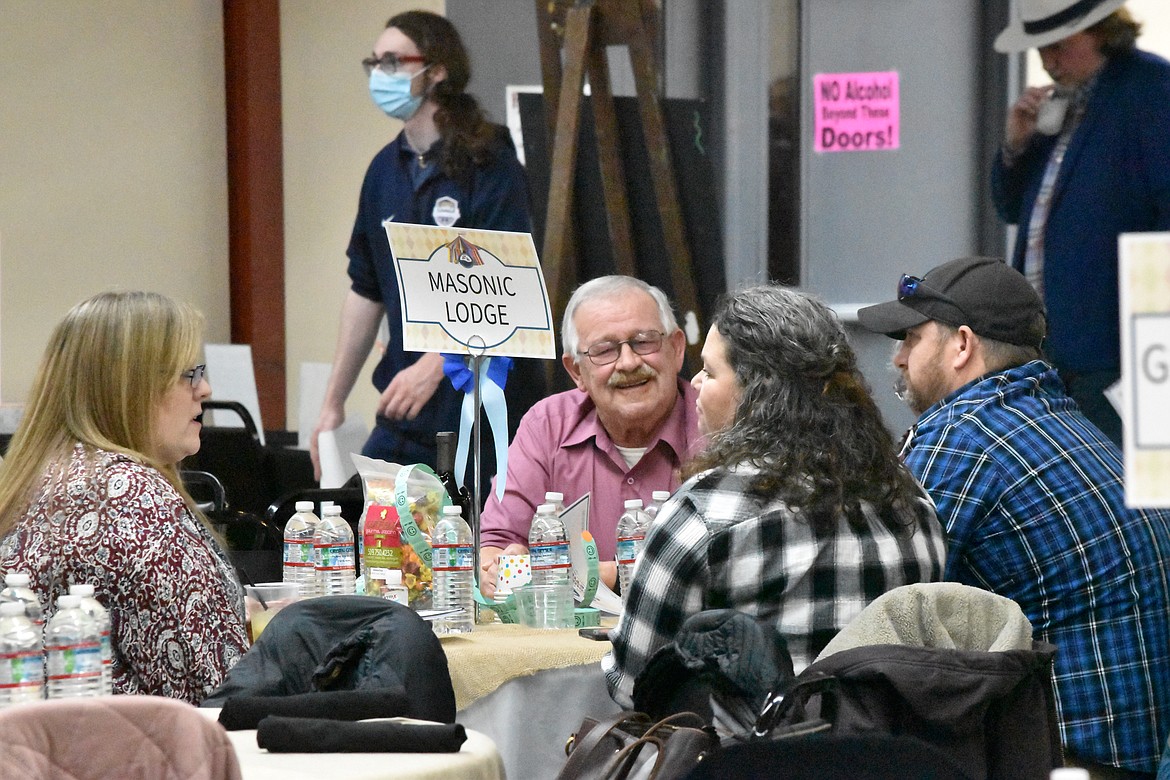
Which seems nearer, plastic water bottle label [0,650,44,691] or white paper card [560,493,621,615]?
plastic water bottle label [0,650,44,691]

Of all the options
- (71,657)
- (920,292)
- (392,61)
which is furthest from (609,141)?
(71,657)

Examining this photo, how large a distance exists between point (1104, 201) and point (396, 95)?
9.13 feet

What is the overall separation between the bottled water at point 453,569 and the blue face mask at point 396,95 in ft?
10.4

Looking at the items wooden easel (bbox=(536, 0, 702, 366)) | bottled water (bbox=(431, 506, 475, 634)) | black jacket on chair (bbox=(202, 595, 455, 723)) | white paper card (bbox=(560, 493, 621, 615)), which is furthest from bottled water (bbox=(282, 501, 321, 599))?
wooden easel (bbox=(536, 0, 702, 366))

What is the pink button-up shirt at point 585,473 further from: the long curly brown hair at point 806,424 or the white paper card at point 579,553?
the long curly brown hair at point 806,424

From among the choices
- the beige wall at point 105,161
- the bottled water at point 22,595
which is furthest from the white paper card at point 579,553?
the beige wall at point 105,161

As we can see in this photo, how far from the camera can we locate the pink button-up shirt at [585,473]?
375cm

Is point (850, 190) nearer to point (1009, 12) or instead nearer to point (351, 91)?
point (1009, 12)

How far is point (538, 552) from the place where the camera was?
309 cm

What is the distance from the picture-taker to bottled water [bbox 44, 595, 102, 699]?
2244mm

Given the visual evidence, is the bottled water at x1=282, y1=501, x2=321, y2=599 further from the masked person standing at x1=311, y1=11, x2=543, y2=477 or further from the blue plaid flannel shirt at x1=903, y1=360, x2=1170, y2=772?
the masked person standing at x1=311, y1=11, x2=543, y2=477

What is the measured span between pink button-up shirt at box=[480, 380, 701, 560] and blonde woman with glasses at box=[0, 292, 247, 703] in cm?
107

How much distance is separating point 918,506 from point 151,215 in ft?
18.2

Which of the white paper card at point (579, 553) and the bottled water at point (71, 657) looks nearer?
the bottled water at point (71, 657)
